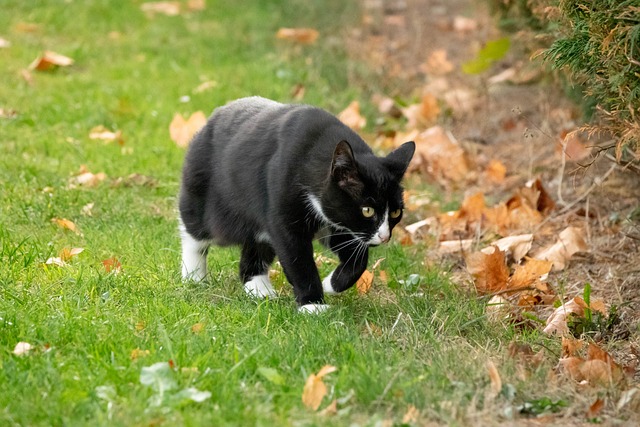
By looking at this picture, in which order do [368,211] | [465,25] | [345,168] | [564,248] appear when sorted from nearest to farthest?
1. [345,168]
2. [368,211]
3. [564,248]
4. [465,25]

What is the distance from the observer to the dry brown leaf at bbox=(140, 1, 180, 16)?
1046 centimetres

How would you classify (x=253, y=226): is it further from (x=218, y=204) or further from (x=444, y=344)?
(x=444, y=344)

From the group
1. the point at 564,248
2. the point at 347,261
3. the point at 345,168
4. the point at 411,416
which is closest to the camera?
the point at 411,416

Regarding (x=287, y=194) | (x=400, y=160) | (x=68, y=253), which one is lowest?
(x=68, y=253)

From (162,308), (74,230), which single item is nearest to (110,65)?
(74,230)

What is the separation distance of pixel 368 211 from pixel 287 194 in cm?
37

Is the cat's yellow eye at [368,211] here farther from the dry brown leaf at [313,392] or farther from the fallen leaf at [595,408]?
the fallen leaf at [595,408]

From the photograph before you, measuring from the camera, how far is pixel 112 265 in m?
4.76

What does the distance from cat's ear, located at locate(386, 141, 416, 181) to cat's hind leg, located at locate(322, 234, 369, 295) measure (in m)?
0.36

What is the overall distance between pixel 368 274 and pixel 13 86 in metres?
4.24

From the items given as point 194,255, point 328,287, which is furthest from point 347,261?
point 194,255

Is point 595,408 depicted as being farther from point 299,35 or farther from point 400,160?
point 299,35

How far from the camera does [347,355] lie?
3.78 metres

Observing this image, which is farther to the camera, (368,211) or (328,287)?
(328,287)
